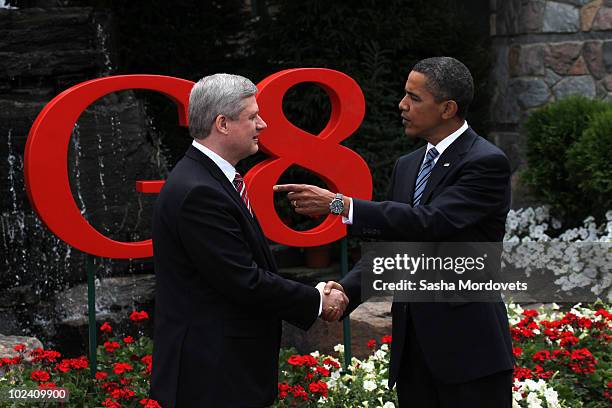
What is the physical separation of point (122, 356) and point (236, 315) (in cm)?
178

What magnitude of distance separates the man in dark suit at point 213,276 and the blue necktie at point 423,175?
614mm

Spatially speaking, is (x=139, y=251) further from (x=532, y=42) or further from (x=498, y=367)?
(x=532, y=42)

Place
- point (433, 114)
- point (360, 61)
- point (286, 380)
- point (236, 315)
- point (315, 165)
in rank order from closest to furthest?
point (236, 315)
point (433, 114)
point (286, 380)
point (315, 165)
point (360, 61)

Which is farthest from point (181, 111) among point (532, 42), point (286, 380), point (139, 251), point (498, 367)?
point (532, 42)

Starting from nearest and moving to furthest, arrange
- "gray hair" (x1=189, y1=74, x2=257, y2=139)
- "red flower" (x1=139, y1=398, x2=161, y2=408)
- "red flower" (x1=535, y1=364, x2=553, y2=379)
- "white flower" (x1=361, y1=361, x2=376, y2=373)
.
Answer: "gray hair" (x1=189, y1=74, x2=257, y2=139) < "red flower" (x1=139, y1=398, x2=161, y2=408) < "red flower" (x1=535, y1=364, x2=553, y2=379) < "white flower" (x1=361, y1=361, x2=376, y2=373)

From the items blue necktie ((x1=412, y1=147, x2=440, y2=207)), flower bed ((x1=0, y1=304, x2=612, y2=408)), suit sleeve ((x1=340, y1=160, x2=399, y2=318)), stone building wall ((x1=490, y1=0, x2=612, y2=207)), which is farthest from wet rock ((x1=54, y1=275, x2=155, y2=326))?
stone building wall ((x1=490, y1=0, x2=612, y2=207))

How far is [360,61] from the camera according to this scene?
8.15m

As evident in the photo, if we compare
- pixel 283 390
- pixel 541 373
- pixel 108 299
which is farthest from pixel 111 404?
pixel 108 299

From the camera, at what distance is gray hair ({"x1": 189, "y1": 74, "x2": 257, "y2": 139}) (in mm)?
2994

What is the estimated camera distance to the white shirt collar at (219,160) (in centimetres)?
303

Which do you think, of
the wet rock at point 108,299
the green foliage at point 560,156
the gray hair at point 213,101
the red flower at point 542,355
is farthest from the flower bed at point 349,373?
the green foliage at point 560,156

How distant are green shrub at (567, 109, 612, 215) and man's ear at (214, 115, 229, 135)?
4.63 meters

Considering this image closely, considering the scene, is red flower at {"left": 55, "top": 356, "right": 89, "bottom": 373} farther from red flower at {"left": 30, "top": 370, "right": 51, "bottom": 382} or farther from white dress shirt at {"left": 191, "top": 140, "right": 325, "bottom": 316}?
white dress shirt at {"left": 191, "top": 140, "right": 325, "bottom": 316}

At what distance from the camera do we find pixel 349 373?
464cm
